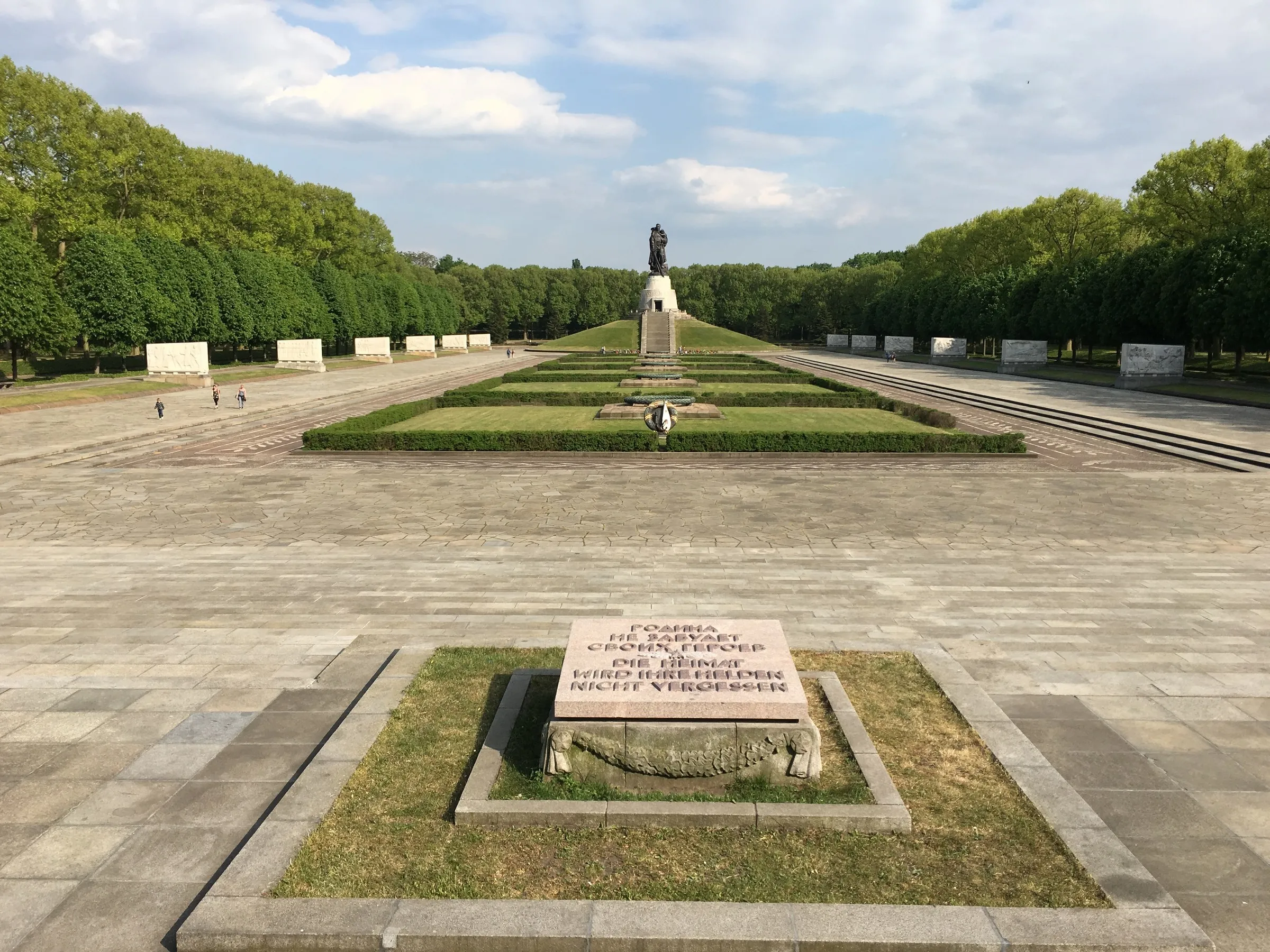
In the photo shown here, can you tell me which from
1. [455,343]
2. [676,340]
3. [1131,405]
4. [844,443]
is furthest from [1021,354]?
[455,343]

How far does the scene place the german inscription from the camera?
19.4 ft

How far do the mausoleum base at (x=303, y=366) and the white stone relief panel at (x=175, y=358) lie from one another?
40.4 feet

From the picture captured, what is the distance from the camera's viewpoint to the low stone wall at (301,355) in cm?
6181

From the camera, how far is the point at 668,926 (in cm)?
459

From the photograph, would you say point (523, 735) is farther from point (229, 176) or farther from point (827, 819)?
point (229, 176)

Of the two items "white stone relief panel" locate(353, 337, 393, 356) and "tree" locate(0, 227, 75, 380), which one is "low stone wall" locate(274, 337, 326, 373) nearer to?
"white stone relief panel" locate(353, 337, 393, 356)

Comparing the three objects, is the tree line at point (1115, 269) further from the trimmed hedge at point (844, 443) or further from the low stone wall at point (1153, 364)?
the trimmed hedge at point (844, 443)

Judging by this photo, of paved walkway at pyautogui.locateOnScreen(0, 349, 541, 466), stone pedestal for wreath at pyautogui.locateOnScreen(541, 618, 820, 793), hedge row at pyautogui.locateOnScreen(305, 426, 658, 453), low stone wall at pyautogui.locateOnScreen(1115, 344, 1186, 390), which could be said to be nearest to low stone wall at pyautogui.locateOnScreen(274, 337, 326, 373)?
paved walkway at pyautogui.locateOnScreen(0, 349, 541, 466)

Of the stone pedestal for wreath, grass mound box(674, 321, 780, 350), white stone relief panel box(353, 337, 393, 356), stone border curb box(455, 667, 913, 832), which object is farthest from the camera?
grass mound box(674, 321, 780, 350)

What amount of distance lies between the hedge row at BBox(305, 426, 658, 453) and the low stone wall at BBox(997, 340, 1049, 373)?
155 feet

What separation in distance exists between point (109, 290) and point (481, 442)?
118 feet

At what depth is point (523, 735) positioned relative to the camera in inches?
268

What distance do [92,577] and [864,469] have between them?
1832 cm

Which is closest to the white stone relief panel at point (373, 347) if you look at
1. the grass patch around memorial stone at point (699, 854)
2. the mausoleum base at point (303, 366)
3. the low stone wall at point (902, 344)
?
the mausoleum base at point (303, 366)
